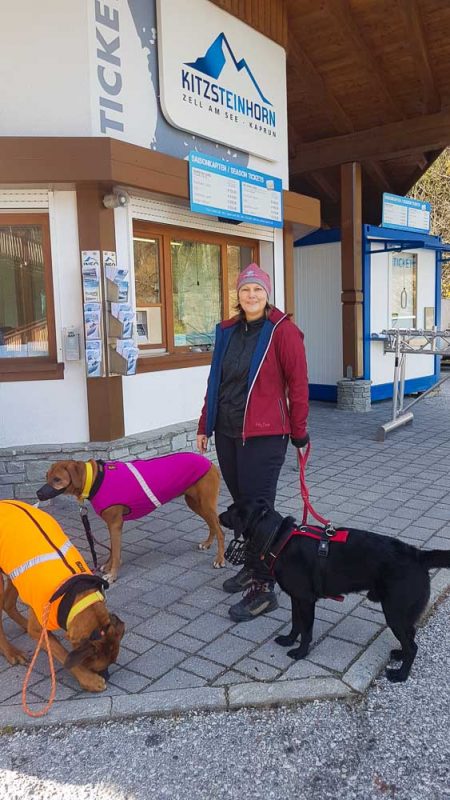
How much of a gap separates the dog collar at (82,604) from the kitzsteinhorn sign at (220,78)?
4922 millimetres

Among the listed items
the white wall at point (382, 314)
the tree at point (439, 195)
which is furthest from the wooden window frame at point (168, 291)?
the tree at point (439, 195)

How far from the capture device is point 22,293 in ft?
19.1

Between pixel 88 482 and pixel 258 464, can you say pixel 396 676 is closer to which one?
pixel 258 464

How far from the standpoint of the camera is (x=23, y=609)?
12.5ft

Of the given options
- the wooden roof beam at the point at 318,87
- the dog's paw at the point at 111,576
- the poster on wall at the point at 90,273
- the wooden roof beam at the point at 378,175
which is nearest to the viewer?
the dog's paw at the point at 111,576

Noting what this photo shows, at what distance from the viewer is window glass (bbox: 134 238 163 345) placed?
6449 millimetres

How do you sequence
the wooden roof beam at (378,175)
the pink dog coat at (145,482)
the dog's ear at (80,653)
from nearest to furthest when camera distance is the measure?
the dog's ear at (80,653) → the pink dog coat at (145,482) → the wooden roof beam at (378,175)

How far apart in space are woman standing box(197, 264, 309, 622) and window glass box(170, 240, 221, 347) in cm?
332

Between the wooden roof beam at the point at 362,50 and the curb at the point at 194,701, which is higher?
the wooden roof beam at the point at 362,50

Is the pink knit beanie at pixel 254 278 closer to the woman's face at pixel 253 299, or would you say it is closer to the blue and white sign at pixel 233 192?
the woman's face at pixel 253 299

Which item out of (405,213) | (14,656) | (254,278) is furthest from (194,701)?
(405,213)

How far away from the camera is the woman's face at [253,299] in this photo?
11.7 ft

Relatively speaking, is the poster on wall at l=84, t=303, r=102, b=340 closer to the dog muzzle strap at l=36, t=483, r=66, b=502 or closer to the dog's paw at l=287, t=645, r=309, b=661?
the dog muzzle strap at l=36, t=483, r=66, b=502

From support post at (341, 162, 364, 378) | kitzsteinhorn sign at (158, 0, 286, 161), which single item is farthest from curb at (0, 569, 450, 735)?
support post at (341, 162, 364, 378)
